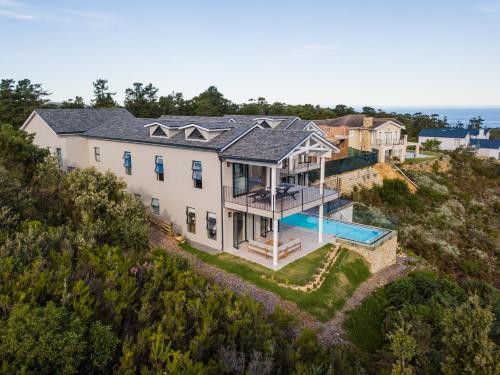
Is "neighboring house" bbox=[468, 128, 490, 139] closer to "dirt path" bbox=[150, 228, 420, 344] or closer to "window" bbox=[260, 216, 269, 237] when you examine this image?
"dirt path" bbox=[150, 228, 420, 344]

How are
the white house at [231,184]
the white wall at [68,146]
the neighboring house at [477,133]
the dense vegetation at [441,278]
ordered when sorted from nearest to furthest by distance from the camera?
the dense vegetation at [441,278] → the white house at [231,184] → the white wall at [68,146] → the neighboring house at [477,133]

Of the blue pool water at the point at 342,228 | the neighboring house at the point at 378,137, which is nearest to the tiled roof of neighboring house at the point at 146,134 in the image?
the blue pool water at the point at 342,228

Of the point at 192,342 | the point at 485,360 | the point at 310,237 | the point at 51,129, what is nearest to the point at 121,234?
the point at 192,342

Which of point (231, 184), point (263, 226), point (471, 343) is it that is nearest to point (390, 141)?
point (263, 226)

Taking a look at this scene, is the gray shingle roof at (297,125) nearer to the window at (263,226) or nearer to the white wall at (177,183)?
the window at (263,226)

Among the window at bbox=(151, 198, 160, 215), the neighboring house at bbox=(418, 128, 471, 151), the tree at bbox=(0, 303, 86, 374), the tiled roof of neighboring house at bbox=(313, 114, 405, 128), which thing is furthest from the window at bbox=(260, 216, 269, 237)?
the neighboring house at bbox=(418, 128, 471, 151)

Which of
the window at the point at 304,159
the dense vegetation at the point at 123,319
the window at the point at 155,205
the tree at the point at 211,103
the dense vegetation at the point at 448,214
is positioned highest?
the tree at the point at 211,103

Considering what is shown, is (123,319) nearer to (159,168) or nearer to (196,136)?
(196,136)
